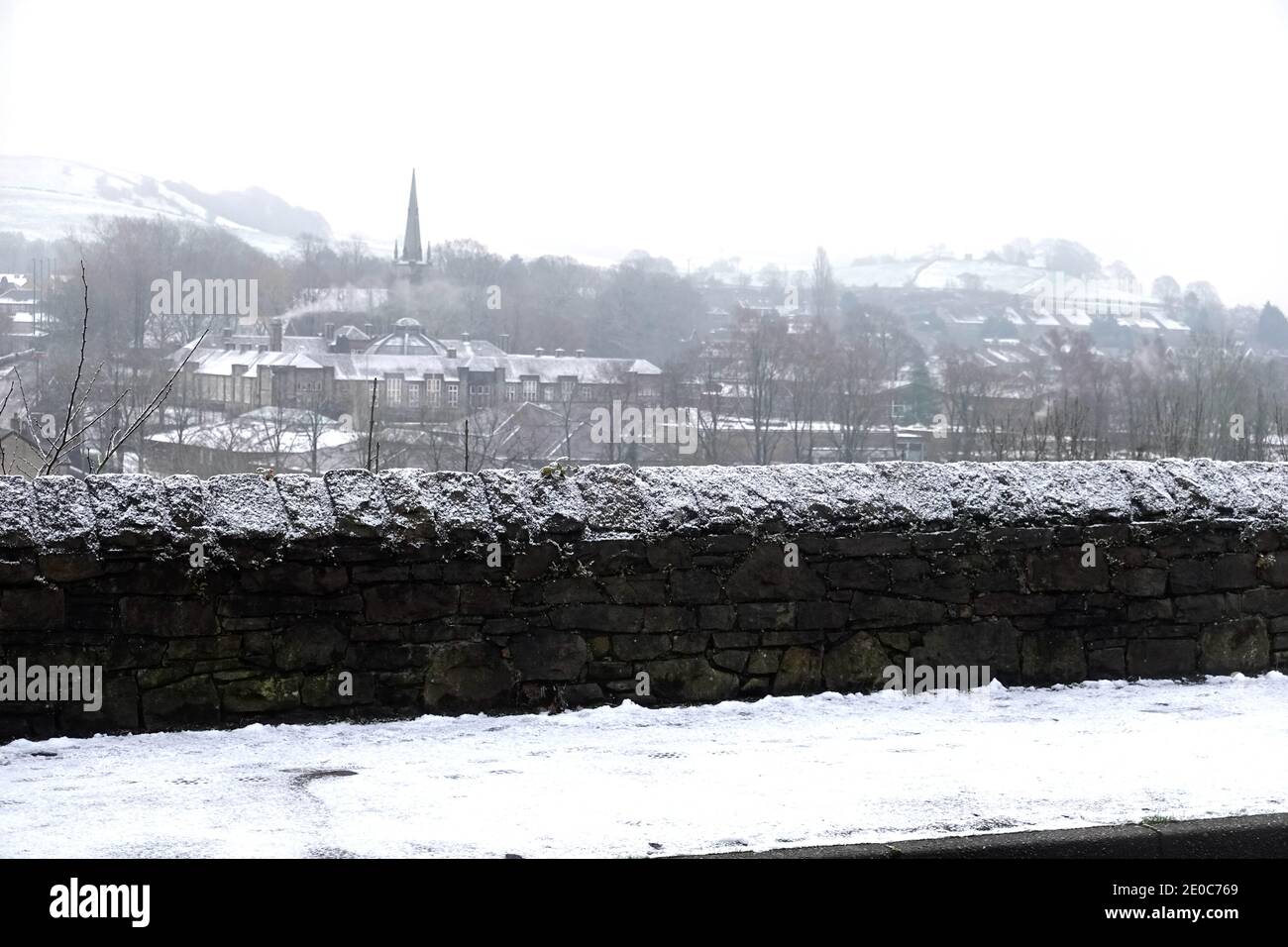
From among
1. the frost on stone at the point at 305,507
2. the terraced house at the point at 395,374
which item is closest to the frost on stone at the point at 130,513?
the frost on stone at the point at 305,507

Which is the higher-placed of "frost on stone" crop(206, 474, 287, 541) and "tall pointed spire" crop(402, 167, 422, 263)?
"tall pointed spire" crop(402, 167, 422, 263)

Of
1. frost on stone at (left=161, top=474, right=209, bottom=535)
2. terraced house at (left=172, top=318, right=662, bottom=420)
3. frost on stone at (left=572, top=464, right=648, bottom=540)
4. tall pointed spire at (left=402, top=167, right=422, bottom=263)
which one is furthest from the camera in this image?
tall pointed spire at (left=402, top=167, right=422, bottom=263)

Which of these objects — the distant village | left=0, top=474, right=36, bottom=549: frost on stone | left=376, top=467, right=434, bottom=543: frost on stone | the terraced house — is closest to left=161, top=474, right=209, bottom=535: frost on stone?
left=0, top=474, right=36, bottom=549: frost on stone

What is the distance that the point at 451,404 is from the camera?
280 ft

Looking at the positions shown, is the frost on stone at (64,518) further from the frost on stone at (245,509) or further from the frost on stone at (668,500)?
the frost on stone at (668,500)

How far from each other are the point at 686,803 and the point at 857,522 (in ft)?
6.54

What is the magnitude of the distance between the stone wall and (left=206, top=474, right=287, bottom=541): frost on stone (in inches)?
0.4

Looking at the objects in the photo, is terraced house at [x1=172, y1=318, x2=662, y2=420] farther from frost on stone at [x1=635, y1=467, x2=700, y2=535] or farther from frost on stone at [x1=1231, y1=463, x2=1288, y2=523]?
frost on stone at [x1=1231, y1=463, x2=1288, y2=523]

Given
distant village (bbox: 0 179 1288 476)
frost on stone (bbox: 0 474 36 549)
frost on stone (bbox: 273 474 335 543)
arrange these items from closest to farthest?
1. frost on stone (bbox: 0 474 36 549)
2. frost on stone (bbox: 273 474 335 543)
3. distant village (bbox: 0 179 1288 476)

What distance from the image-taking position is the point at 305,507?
215 inches

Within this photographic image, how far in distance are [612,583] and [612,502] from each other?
362 millimetres

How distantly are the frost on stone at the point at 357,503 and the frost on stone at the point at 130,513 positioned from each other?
2.12 ft

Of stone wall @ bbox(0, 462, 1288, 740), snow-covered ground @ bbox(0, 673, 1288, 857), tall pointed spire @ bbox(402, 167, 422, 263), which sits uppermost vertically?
tall pointed spire @ bbox(402, 167, 422, 263)

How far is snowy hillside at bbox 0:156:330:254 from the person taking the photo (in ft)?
398
